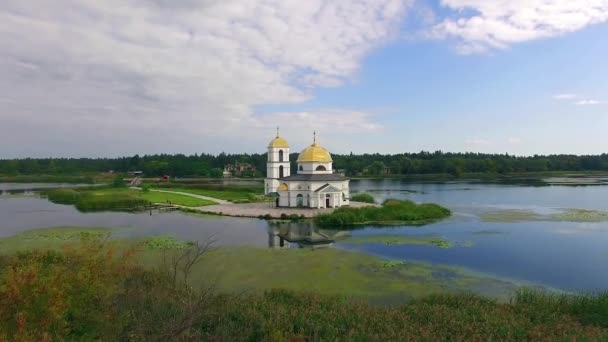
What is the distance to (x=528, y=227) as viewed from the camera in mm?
25734

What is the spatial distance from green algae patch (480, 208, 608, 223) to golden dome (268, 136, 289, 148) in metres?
19.4

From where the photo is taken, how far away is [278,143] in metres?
42.1

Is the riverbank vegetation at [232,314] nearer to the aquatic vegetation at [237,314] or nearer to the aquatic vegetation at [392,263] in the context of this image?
the aquatic vegetation at [237,314]

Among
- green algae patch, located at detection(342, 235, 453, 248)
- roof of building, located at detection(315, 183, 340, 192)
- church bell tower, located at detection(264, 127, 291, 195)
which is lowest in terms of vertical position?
green algae patch, located at detection(342, 235, 453, 248)

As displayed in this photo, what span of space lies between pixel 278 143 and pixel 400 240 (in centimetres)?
2211

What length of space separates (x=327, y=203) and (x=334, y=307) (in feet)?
79.9

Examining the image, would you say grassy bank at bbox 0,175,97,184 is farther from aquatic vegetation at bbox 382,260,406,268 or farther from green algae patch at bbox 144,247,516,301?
aquatic vegetation at bbox 382,260,406,268

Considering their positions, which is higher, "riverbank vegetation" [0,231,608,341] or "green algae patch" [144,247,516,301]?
"riverbank vegetation" [0,231,608,341]

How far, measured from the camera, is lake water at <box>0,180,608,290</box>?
1627 centimetres

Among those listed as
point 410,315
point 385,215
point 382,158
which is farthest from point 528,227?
point 382,158

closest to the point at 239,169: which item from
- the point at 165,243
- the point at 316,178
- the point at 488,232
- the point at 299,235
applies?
the point at 316,178

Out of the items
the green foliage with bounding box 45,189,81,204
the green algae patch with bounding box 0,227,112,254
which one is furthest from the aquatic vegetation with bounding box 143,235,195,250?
the green foliage with bounding box 45,189,81,204

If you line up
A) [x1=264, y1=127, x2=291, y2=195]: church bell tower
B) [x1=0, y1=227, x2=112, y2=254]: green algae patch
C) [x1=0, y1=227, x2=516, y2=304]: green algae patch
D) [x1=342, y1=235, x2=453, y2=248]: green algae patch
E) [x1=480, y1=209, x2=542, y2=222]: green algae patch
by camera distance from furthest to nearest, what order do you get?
[x1=264, y1=127, x2=291, y2=195]: church bell tower, [x1=480, y1=209, x2=542, y2=222]: green algae patch, [x1=342, y1=235, x2=453, y2=248]: green algae patch, [x1=0, y1=227, x2=112, y2=254]: green algae patch, [x1=0, y1=227, x2=516, y2=304]: green algae patch

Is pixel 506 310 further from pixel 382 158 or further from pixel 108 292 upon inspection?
pixel 382 158
